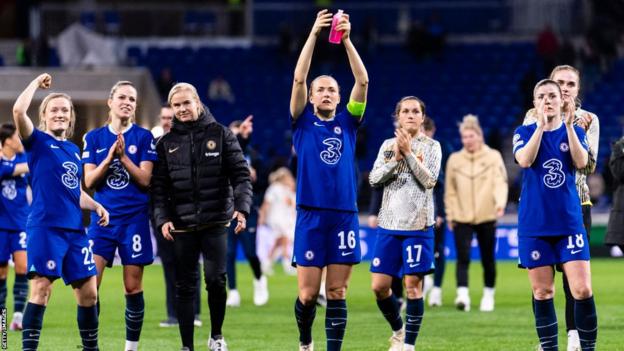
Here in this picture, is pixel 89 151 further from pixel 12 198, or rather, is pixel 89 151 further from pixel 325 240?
pixel 12 198

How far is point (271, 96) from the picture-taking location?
32906 millimetres

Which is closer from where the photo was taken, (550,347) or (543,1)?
(550,347)

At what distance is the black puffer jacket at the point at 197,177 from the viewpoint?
10406 mm

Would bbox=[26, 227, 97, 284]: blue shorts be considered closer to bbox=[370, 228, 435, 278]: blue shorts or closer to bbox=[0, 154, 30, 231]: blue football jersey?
bbox=[370, 228, 435, 278]: blue shorts

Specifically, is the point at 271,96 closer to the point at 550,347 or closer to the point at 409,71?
the point at 409,71

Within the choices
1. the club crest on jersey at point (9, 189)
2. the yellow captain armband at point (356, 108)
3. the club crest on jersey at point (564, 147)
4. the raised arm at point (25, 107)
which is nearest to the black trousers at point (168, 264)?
the club crest on jersey at point (9, 189)

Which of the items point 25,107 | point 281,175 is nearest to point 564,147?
point 25,107

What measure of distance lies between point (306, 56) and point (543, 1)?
26.5m

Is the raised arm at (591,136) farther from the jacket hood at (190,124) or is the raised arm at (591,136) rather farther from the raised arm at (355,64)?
the jacket hood at (190,124)

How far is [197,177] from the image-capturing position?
10.4m

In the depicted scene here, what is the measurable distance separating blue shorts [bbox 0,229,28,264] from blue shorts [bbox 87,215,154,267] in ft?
9.66

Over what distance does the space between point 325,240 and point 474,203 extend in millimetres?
5618

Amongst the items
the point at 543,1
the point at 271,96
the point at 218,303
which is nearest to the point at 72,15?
the point at 271,96

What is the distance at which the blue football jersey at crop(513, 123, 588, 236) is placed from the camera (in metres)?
9.65
